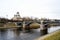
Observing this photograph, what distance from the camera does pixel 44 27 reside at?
27.7 meters

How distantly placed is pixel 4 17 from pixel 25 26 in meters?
26.4

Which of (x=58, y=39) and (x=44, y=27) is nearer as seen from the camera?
(x=58, y=39)

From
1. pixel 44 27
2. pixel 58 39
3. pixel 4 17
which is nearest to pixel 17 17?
pixel 4 17

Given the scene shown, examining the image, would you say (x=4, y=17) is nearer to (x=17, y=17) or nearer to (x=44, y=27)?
(x=17, y=17)

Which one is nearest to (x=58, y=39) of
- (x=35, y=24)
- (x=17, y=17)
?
(x=35, y=24)

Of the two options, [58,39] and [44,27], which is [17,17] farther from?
[58,39]

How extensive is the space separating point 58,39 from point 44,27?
579 inches

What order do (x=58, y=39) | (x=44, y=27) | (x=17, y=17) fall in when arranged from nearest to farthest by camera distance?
(x=58, y=39) < (x=44, y=27) < (x=17, y=17)

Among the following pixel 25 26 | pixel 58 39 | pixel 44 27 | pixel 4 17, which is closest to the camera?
pixel 58 39

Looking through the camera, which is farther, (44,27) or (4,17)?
(4,17)

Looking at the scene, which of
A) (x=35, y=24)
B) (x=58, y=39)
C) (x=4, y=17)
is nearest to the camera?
(x=58, y=39)

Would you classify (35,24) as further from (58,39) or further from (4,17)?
(58,39)

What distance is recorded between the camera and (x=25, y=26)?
3972cm

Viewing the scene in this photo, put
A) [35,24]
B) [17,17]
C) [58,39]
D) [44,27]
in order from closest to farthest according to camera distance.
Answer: [58,39], [44,27], [35,24], [17,17]
